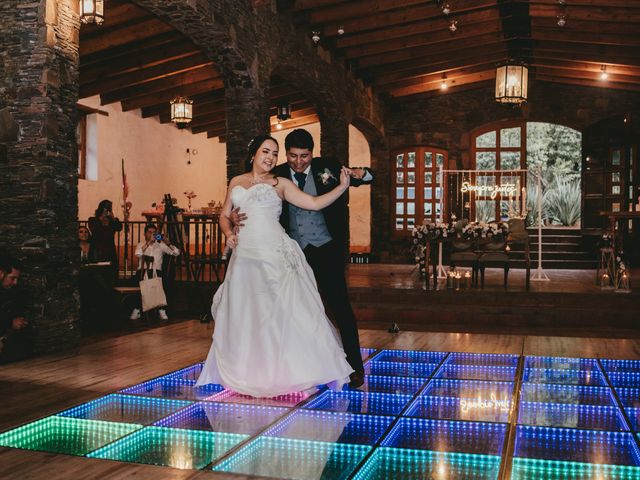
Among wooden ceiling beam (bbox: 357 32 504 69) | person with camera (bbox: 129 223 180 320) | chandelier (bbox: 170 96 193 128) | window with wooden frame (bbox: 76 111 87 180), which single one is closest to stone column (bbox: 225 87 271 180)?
person with camera (bbox: 129 223 180 320)

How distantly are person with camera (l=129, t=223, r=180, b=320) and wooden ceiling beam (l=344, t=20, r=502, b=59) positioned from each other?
224 inches

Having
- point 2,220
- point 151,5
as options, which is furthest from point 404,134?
point 2,220

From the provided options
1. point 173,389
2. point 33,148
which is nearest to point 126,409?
point 173,389

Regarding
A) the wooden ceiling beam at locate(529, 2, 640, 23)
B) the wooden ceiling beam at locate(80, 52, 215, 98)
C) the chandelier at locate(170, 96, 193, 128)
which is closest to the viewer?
the wooden ceiling beam at locate(529, 2, 640, 23)

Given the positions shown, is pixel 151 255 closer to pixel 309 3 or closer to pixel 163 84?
pixel 309 3

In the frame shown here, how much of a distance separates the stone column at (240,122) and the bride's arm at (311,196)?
4735 millimetres

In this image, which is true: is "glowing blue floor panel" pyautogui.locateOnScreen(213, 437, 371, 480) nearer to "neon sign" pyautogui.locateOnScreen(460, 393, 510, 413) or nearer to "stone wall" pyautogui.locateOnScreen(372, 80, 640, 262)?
"neon sign" pyautogui.locateOnScreen(460, 393, 510, 413)

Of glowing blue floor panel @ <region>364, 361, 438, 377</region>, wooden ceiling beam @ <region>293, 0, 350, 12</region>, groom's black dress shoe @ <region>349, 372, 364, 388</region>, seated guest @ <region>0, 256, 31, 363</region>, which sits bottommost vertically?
glowing blue floor panel @ <region>364, 361, 438, 377</region>

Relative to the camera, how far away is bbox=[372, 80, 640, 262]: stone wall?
15.3 meters

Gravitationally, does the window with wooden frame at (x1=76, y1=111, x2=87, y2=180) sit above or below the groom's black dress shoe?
above

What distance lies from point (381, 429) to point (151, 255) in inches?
220

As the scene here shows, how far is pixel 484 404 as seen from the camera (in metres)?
3.90

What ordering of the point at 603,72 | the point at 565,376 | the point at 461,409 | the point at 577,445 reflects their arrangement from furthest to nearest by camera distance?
1. the point at 603,72
2. the point at 565,376
3. the point at 461,409
4. the point at 577,445

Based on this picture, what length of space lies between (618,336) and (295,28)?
6248 millimetres
